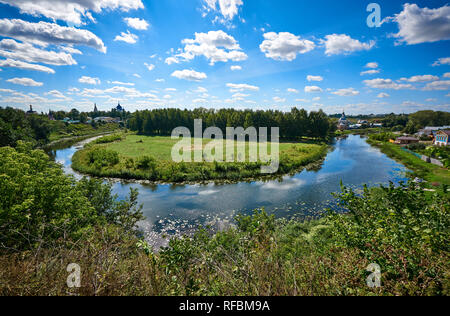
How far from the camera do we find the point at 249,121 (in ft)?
233

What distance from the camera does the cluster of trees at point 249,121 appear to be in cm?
6875

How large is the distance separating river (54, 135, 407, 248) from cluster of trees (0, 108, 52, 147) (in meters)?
15.7

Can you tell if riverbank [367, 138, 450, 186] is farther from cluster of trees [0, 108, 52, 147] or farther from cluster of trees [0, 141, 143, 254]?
cluster of trees [0, 108, 52, 147]

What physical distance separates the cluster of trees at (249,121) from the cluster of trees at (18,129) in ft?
111

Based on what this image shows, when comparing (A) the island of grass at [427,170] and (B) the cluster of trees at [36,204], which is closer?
(B) the cluster of trees at [36,204]

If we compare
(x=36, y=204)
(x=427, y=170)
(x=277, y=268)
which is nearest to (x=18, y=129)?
(x=36, y=204)

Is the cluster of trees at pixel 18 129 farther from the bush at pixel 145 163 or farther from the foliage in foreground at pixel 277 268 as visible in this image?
the foliage in foreground at pixel 277 268

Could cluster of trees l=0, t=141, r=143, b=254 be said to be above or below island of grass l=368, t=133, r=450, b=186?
above

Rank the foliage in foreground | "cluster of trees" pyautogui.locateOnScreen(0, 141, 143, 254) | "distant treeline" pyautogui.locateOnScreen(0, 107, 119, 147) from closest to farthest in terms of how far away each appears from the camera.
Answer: the foliage in foreground < "cluster of trees" pyautogui.locateOnScreen(0, 141, 143, 254) < "distant treeline" pyautogui.locateOnScreen(0, 107, 119, 147)

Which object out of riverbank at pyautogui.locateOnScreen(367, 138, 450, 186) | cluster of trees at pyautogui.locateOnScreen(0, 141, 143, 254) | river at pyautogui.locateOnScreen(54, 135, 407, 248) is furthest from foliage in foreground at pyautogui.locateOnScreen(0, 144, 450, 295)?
riverbank at pyautogui.locateOnScreen(367, 138, 450, 186)

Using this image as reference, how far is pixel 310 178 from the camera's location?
1100 inches

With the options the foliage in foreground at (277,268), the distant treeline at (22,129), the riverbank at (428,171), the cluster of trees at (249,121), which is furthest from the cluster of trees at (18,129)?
the riverbank at (428,171)

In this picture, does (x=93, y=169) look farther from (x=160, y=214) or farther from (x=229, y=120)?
(x=229, y=120)

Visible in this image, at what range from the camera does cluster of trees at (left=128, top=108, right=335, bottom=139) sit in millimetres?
68750
